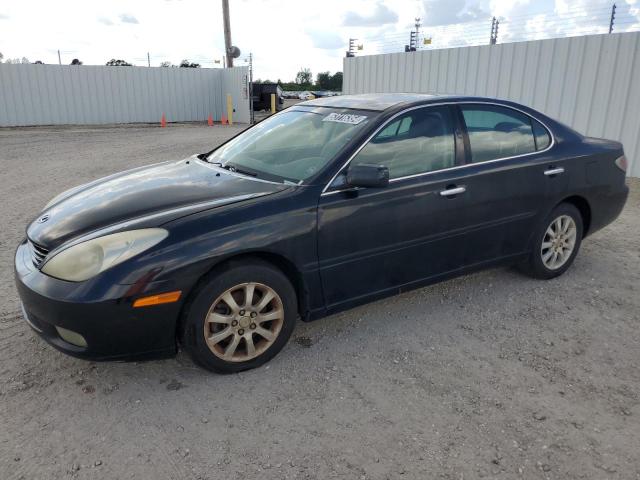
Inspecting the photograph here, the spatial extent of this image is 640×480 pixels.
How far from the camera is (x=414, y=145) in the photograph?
12.4 ft

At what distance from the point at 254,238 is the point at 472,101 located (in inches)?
86.1

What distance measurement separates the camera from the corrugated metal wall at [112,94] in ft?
64.2

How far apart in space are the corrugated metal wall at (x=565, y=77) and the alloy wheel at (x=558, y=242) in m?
5.40

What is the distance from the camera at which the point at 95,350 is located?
9.25 ft

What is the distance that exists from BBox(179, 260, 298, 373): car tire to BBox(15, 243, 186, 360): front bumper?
13 cm

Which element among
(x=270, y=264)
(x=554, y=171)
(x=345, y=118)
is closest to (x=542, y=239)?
(x=554, y=171)

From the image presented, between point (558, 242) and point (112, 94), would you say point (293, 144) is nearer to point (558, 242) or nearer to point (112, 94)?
point (558, 242)

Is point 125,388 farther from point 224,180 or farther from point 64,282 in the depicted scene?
point 224,180

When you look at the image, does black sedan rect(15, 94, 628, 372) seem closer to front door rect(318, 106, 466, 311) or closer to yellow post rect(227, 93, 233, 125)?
front door rect(318, 106, 466, 311)

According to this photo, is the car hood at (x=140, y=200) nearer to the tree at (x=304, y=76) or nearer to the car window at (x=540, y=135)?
the car window at (x=540, y=135)

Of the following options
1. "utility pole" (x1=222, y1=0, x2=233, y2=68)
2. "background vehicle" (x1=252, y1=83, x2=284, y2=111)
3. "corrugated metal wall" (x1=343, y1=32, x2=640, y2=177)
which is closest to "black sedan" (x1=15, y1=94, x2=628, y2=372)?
"corrugated metal wall" (x1=343, y1=32, x2=640, y2=177)

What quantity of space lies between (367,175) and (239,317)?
1.15 m

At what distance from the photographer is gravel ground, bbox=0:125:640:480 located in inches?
98.6

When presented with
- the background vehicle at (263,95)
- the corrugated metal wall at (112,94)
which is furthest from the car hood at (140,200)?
the background vehicle at (263,95)
